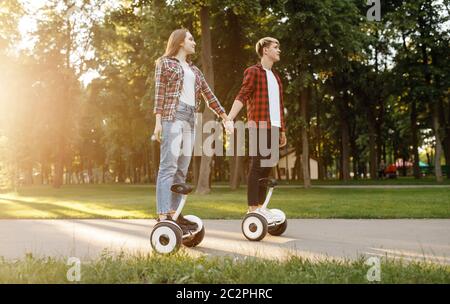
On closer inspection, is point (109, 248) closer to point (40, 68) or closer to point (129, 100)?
point (129, 100)

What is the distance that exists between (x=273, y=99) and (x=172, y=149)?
1.63 m

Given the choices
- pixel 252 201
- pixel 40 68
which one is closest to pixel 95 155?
pixel 40 68

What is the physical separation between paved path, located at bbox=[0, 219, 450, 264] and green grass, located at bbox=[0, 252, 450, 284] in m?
0.82

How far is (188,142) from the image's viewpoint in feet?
18.0

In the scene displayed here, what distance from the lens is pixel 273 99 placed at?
6.30 m

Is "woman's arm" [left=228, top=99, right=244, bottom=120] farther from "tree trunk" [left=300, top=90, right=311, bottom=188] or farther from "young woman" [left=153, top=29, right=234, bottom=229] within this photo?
"tree trunk" [left=300, top=90, right=311, bottom=188]

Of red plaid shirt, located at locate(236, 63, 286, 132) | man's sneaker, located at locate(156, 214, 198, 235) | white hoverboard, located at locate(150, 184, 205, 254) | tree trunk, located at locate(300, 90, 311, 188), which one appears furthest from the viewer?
tree trunk, located at locate(300, 90, 311, 188)

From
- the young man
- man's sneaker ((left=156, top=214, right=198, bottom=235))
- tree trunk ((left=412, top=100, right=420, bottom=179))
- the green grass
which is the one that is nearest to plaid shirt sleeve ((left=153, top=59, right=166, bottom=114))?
the young man

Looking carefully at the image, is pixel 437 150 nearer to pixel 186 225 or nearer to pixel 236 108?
pixel 236 108

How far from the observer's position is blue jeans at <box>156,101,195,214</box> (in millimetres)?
5301

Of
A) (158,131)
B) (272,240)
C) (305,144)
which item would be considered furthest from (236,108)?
(305,144)

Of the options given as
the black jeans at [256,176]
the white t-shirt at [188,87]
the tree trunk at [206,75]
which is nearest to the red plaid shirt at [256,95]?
the black jeans at [256,176]
